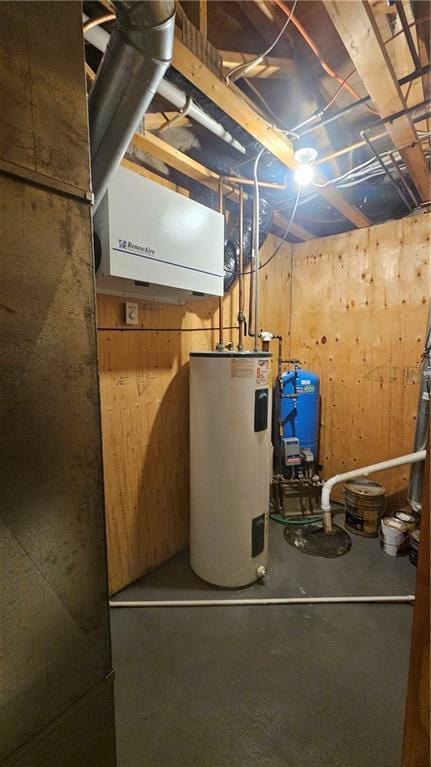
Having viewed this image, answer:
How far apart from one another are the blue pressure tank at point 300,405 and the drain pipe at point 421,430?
0.80 m

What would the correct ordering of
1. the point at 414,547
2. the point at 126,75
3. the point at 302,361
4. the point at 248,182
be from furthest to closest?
the point at 302,361, the point at 414,547, the point at 248,182, the point at 126,75

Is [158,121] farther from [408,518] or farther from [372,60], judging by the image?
[408,518]

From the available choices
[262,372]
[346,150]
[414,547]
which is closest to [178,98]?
[346,150]

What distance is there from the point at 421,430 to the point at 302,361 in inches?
47.4

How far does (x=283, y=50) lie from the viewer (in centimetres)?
143

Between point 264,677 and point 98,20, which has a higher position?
point 98,20

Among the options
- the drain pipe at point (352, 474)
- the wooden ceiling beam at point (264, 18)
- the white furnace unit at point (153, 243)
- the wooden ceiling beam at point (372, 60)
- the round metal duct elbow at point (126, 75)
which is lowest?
the drain pipe at point (352, 474)

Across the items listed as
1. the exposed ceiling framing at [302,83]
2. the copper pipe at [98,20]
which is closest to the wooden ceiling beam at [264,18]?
the exposed ceiling framing at [302,83]

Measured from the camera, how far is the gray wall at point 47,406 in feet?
2.02

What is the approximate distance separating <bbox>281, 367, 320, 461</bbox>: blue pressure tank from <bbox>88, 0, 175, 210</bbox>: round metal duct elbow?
2.04 m

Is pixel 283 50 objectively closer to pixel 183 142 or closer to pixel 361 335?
pixel 183 142

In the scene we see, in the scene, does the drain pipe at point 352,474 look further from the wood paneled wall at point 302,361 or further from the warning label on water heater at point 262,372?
the warning label on water heater at point 262,372

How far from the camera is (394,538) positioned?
2146 millimetres

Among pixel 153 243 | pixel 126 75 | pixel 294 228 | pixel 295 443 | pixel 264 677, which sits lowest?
pixel 264 677
